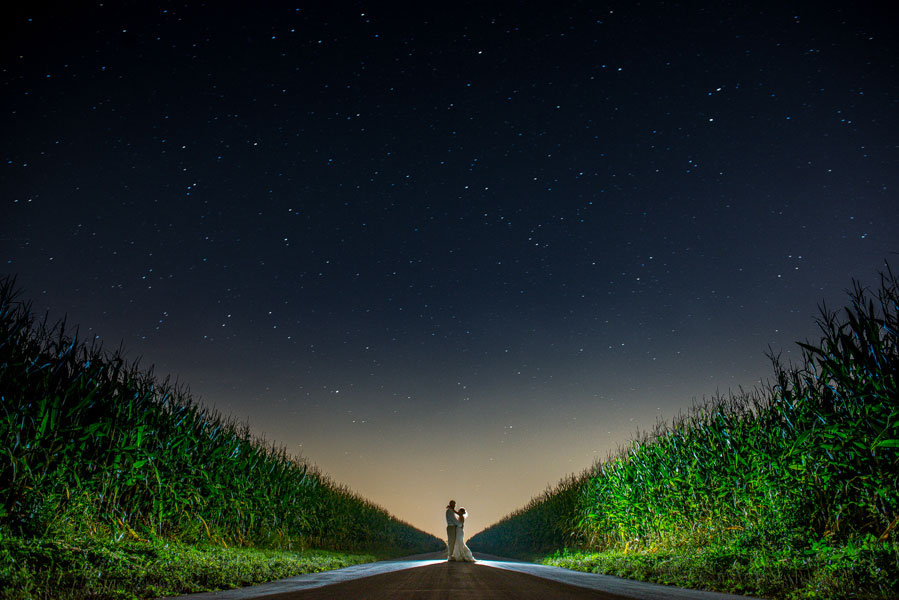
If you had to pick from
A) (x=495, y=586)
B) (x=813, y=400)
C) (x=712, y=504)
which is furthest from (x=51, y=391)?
(x=712, y=504)

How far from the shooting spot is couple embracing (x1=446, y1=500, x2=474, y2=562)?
59.4 feet

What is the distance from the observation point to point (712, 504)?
36.8 feet

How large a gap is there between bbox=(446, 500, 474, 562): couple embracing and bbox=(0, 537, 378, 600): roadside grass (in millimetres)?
11264

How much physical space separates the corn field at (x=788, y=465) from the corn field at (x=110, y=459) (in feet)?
31.3

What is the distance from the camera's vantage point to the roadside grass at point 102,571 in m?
4.98

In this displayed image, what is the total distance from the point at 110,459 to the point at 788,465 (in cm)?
1041

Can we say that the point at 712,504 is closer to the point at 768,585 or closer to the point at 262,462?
the point at 768,585

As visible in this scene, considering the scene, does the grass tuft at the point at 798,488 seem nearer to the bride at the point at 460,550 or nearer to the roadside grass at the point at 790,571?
the roadside grass at the point at 790,571

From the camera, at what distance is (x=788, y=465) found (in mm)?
8148

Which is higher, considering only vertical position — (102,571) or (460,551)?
(102,571)

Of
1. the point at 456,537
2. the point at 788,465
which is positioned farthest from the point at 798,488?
the point at 456,537

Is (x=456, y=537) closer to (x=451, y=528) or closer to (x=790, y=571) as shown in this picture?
(x=451, y=528)

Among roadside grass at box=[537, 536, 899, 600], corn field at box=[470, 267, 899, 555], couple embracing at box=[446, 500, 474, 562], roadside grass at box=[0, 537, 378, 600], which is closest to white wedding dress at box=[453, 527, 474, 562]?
couple embracing at box=[446, 500, 474, 562]

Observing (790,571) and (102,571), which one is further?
(790,571)
